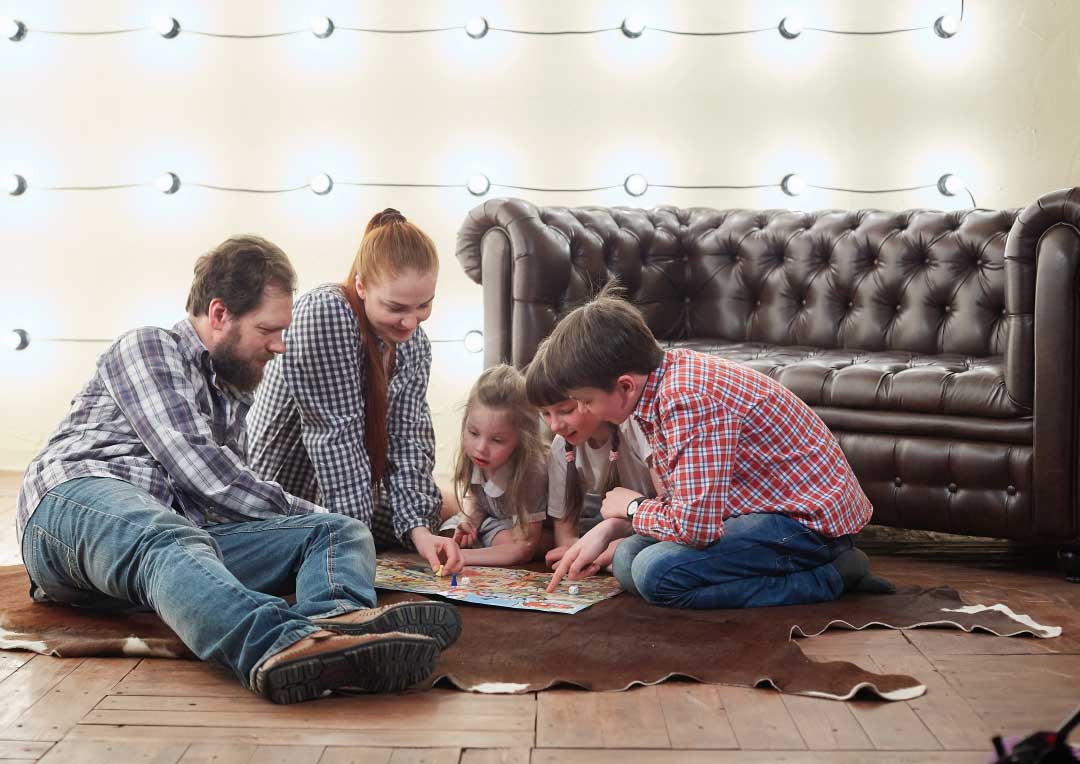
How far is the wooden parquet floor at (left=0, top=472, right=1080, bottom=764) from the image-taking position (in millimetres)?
1227

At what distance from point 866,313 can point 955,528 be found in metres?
0.76

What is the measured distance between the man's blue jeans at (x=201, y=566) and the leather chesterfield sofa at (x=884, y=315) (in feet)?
3.37

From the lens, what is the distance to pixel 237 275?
1813 millimetres

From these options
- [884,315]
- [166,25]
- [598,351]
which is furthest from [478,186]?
[598,351]

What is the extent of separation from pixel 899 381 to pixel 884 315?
578mm

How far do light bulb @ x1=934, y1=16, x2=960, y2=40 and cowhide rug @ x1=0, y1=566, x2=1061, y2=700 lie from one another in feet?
6.57

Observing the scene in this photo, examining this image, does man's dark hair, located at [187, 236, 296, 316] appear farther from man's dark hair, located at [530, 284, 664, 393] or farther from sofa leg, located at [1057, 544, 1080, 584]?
sofa leg, located at [1057, 544, 1080, 584]

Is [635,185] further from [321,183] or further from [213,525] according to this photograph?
[213,525]

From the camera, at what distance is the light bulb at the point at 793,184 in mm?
3373

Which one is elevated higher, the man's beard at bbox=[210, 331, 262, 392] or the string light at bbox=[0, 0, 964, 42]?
the string light at bbox=[0, 0, 964, 42]

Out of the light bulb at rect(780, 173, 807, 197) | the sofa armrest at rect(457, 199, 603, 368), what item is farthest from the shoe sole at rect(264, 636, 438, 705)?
the light bulb at rect(780, 173, 807, 197)

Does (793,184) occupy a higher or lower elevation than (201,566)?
higher

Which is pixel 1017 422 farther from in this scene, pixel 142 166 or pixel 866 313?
pixel 142 166

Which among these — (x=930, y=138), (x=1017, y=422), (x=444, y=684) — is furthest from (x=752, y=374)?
(x=930, y=138)
